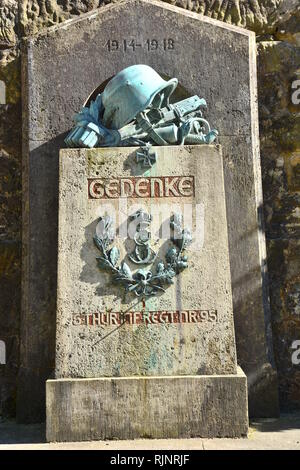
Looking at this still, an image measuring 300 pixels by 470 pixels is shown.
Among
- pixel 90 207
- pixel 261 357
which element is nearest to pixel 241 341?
pixel 261 357

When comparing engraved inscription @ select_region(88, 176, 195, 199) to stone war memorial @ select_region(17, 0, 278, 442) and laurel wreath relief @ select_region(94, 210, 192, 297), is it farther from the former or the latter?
laurel wreath relief @ select_region(94, 210, 192, 297)

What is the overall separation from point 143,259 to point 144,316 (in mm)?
401

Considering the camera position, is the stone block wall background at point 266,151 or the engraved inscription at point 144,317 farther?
the stone block wall background at point 266,151

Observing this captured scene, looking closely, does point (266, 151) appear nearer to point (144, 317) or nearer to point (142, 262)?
point (142, 262)

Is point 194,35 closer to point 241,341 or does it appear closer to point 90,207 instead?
point 90,207

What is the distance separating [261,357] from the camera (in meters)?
5.83

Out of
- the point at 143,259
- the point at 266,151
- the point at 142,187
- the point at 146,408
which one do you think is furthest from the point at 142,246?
the point at 266,151

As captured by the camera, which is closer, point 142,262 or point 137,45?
point 142,262

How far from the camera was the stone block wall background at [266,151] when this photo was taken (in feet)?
20.3

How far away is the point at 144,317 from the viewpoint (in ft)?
16.9

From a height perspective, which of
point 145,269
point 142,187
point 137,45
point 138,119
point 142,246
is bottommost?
point 145,269

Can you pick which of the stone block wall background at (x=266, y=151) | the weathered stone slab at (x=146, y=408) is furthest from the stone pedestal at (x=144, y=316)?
the stone block wall background at (x=266, y=151)

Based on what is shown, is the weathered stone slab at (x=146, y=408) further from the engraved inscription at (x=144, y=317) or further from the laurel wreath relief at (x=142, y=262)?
the laurel wreath relief at (x=142, y=262)
